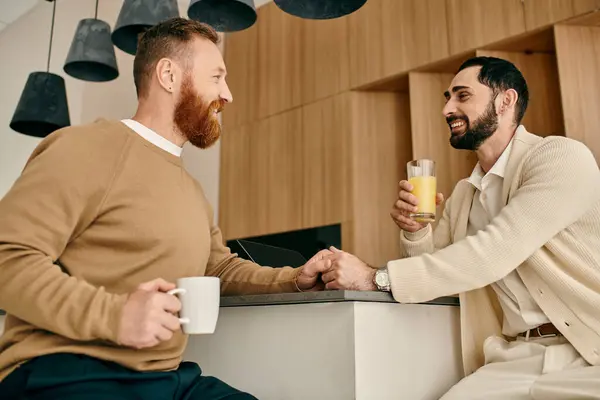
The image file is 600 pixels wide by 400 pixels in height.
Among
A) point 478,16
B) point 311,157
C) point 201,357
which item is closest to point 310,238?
point 311,157

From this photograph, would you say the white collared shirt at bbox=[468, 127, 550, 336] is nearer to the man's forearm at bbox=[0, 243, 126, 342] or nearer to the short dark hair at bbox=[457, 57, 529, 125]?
the short dark hair at bbox=[457, 57, 529, 125]

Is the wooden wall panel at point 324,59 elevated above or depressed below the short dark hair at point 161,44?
above

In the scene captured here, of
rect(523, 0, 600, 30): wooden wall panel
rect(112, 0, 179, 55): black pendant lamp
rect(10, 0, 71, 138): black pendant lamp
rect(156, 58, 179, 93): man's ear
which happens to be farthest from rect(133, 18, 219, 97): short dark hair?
rect(523, 0, 600, 30): wooden wall panel

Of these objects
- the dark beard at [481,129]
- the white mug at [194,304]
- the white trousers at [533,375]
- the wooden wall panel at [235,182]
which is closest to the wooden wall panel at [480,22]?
the dark beard at [481,129]

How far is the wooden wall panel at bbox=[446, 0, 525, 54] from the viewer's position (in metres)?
3.15

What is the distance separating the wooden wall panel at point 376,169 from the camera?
3721mm

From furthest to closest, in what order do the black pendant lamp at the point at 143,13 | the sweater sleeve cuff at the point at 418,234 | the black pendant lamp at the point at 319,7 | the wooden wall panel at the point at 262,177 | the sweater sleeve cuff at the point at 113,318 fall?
1. the wooden wall panel at the point at 262,177
2. the black pendant lamp at the point at 143,13
3. the black pendant lamp at the point at 319,7
4. the sweater sleeve cuff at the point at 418,234
5. the sweater sleeve cuff at the point at 113,318

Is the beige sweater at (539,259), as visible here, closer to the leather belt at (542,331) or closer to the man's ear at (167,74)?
the leather belt at (542,331)

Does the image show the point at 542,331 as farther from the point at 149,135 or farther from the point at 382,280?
the point at 149,135

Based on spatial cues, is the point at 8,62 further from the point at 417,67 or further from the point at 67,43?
the point at 417,67

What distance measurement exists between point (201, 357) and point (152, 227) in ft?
1.49

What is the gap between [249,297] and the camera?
4.37 ft

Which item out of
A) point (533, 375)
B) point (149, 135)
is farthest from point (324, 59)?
point (533, 375)

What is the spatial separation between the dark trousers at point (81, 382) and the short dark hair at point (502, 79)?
1354 millimetres
